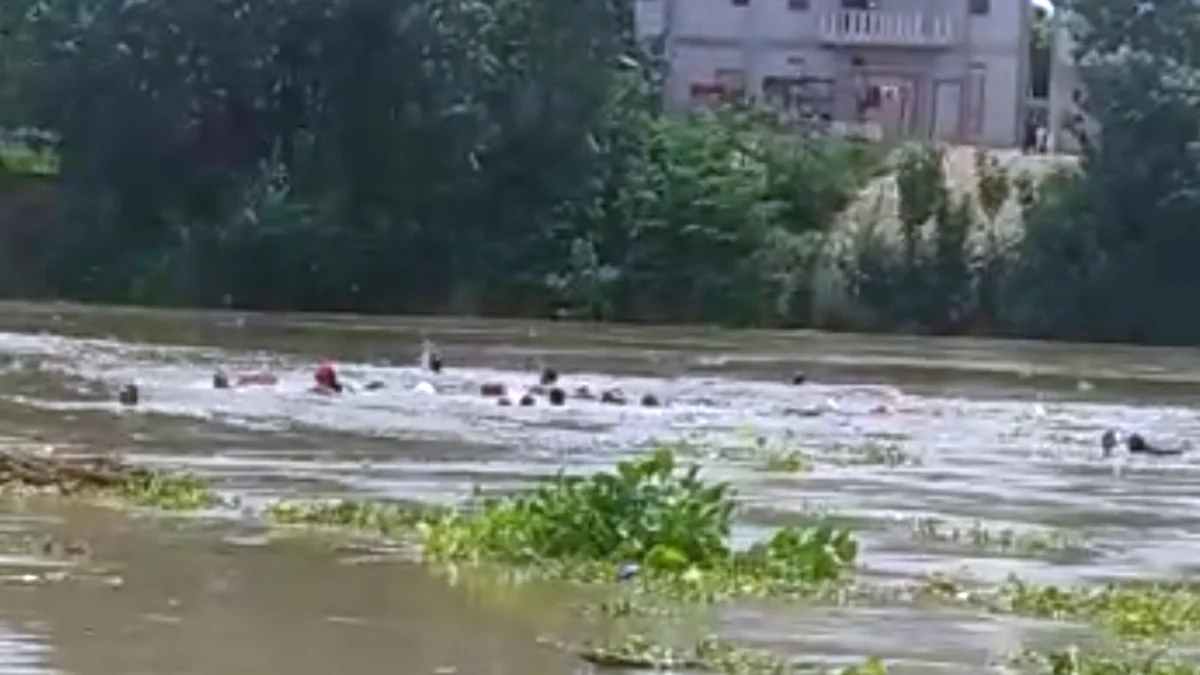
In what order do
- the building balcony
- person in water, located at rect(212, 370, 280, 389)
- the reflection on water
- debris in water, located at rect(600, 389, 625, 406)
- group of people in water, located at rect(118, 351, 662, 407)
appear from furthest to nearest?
the building balcony < debris in water, located at rect(600, 389, 625, 406) < person in water, located at rect(212, 370, 280, 389) < group of people in water, located at rect(118, 351, 662, 407) < the reflection on water

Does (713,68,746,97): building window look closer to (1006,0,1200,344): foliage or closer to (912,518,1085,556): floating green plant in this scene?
(1006,0,1200,344): foliage

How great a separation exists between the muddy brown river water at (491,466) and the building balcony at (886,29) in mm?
22090

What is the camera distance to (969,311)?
237 feet

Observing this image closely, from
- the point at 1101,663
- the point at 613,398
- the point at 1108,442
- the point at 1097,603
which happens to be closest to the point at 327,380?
the point at 613,398

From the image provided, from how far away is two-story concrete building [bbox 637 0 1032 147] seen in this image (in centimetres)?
8250

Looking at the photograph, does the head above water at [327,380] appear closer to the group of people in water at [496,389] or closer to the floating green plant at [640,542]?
the group of people in water at [496,389]

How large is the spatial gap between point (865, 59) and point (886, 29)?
1235mm

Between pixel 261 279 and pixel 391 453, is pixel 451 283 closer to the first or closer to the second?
pixel 261 279

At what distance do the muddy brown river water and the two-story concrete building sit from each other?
72.8ft

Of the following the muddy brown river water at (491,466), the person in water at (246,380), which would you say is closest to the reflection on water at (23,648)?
the muddy brown river water at (491,466)

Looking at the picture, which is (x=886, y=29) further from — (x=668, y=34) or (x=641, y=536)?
(x=641, y=536)

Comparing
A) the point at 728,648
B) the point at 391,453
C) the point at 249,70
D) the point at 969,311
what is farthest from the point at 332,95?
the point at 728,648

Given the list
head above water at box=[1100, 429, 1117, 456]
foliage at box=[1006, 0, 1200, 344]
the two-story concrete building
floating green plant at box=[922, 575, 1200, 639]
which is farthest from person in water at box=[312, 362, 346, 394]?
the two-story concrete building

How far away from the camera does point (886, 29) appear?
271 ft
